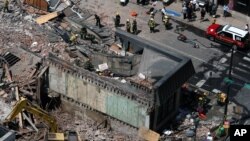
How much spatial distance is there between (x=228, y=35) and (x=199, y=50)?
3009 mm

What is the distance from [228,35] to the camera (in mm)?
61469

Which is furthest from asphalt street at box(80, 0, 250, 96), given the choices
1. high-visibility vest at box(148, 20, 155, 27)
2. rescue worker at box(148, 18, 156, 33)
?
high-visibility vest at box(148, 20, 155, 27)

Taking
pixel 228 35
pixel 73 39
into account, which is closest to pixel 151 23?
pixel 228 35

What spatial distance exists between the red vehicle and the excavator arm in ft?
66.3

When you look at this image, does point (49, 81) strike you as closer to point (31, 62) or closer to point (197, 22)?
point (31, 62)

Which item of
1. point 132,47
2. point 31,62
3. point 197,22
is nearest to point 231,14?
point 197,22

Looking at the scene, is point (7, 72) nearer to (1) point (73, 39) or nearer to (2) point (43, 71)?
(2) point (43, 71)

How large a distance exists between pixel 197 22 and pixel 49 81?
63.2ft

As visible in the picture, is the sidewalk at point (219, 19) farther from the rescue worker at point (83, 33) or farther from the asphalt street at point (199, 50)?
the rescue worker at point (83, 33)

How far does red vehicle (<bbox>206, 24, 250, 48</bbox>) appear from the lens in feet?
199

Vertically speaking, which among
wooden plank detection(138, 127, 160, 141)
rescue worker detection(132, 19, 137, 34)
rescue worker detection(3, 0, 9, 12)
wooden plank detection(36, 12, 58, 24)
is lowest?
wooden plank detection(138, 127, 160, 141)

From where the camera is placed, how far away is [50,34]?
60375 millimetres

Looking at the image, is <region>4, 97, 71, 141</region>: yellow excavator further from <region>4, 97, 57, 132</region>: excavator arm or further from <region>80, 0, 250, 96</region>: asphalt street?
<region>80, 0, 250, 96</region>: asphalt street

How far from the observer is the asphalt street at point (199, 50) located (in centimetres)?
5692
